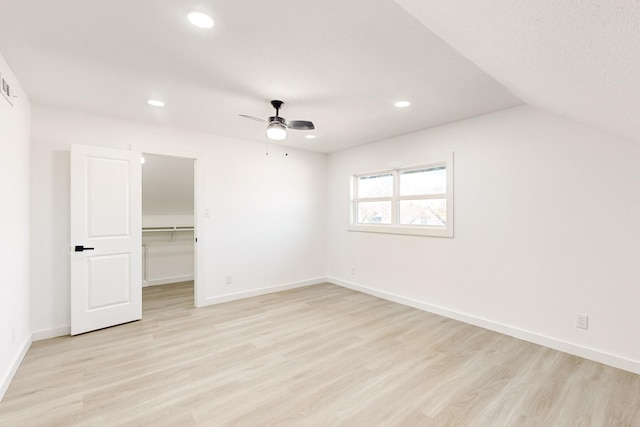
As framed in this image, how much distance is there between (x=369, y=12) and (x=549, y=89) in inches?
51.5

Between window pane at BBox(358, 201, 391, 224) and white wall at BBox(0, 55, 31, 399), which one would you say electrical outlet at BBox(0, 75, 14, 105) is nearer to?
white wall at BBox(0, 55, 31, 399)

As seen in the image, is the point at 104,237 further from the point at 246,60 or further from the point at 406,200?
the point at 406,200

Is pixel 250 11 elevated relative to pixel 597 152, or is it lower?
elevated

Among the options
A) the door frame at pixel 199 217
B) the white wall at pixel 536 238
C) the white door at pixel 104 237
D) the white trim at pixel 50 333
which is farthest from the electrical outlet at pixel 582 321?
the white trim at pixel 50 333

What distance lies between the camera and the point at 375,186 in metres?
4.91

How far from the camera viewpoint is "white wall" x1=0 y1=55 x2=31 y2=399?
84.9 inches

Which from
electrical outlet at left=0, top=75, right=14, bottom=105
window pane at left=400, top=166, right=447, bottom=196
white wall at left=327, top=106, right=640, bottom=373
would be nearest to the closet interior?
electrical outlet at left=0, top=75, right=14, bottom=105

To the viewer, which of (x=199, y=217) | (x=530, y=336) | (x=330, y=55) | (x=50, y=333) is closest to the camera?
(x=330, y=55)

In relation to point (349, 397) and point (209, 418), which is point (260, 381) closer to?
point (209, 418)

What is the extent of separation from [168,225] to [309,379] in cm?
457

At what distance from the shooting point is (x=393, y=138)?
441 cm

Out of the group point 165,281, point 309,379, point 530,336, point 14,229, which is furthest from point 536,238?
point 165,281

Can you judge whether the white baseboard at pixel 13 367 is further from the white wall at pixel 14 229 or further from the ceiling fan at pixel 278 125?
the ceiling fan at pixel 278 125

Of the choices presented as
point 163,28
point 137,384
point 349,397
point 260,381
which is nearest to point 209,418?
point 260,381
